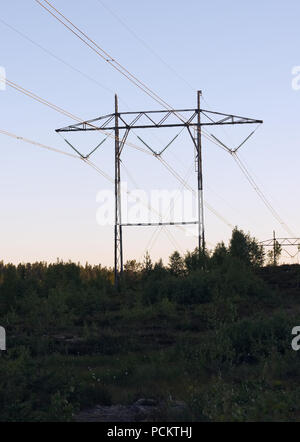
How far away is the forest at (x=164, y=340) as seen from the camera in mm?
12586

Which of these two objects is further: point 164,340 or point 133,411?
point 164,340

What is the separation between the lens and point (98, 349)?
2144 centimetres

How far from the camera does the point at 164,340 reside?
22656 millimetres

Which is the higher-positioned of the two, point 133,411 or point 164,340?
point 164,340

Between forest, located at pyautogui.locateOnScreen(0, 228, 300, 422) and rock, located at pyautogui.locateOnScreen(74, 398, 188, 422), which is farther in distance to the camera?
forest, located at pyautogui.locateOnScreen(0, 228, 300, 422)

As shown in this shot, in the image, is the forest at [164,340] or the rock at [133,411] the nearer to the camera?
the rock at [133,411]

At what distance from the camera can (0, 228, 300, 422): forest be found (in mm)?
12586

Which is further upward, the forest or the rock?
the forest

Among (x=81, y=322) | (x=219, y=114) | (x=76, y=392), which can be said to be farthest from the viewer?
(x=219, y=114)

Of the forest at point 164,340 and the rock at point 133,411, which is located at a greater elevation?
the forest at point 164,340
